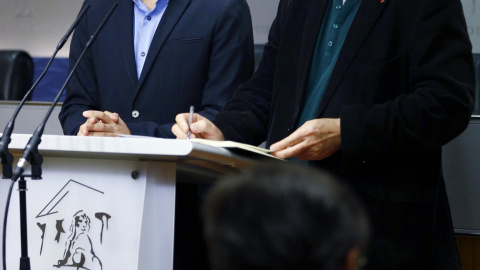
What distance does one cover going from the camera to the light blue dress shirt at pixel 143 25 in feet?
8.85

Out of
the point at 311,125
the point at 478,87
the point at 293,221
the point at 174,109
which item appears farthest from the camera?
the point at 478,87

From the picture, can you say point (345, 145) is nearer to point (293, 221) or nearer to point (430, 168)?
point (430, 168)

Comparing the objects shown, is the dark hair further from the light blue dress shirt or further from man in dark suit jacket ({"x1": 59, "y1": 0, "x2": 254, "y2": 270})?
the light blue dress shirt

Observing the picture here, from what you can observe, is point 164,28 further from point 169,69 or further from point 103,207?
point 103,207

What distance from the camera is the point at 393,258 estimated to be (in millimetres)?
1926

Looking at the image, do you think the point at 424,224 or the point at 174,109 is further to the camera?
the point at 174,109

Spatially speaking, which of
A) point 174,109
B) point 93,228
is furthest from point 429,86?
point 174,109

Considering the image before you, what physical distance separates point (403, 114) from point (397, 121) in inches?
0.8

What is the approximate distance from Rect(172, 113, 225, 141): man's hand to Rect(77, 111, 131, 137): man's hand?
0.22m

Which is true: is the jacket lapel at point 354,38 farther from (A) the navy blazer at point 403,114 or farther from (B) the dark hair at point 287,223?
(B) the dark hair at point 287,223

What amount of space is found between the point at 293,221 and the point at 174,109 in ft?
6.09

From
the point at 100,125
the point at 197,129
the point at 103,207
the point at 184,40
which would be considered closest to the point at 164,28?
the point at 184,40

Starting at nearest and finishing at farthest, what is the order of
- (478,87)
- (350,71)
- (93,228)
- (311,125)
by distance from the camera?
(93,228) → (311,125) → (350,71) → (478,87)

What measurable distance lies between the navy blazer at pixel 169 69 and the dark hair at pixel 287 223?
5.72 ft
